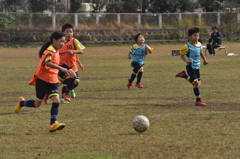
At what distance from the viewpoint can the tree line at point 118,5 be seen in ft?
198

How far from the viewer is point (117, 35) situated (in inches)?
1834

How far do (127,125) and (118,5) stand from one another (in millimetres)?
55410

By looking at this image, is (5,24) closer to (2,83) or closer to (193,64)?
(2,83)

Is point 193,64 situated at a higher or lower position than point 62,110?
higher

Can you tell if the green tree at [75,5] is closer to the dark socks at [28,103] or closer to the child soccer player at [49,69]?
the dark socks at [28,103]

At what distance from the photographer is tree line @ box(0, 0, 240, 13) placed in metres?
60.3

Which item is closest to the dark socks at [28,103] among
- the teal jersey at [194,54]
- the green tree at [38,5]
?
the teal jersey at [194,54]

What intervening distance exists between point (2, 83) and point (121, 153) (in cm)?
1131

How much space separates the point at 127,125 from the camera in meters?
8.66

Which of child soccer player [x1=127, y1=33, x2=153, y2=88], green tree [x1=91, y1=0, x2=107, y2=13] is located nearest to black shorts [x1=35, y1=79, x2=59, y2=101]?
child soccer player [x1=127, y1=33, x2=153, y2=88]

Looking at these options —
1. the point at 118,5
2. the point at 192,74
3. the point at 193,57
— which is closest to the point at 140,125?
the point at 192,74

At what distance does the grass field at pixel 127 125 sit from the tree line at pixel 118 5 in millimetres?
45950

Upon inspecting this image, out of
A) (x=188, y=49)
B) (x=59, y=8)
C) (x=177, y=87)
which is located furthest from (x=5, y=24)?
(x=188, y=49)

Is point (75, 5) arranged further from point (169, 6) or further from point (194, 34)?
point (194, 34)
